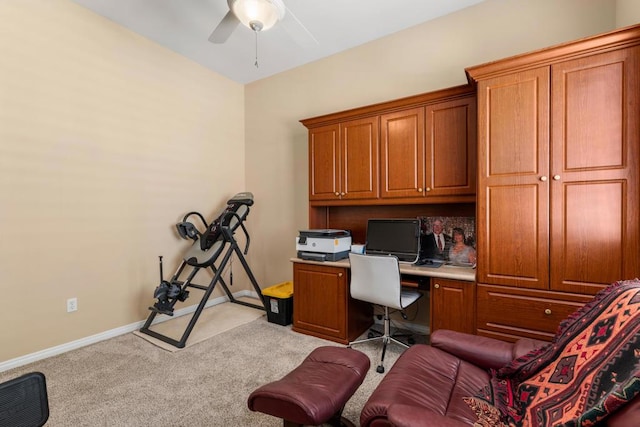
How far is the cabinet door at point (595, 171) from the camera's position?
1766 mm

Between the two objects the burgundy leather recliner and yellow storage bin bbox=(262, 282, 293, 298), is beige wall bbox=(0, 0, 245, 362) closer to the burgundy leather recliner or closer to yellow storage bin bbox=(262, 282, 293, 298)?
A: yellow storage bin bbox=(262, 282, 293, 298)

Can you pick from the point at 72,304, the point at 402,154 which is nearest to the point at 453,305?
the point at 402,154

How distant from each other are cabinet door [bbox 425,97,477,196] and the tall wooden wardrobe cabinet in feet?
0.98

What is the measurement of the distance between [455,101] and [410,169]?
66cm

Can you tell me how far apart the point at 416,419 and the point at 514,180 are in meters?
1.76

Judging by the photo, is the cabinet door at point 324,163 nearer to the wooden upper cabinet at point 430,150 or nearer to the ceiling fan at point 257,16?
the wooden upper cabinet at point 430,150

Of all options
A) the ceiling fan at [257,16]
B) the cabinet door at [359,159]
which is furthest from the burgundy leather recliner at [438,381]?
the ceiling fan at [257,16]

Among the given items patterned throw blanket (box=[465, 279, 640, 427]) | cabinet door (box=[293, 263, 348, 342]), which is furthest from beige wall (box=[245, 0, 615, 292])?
patterned throw blanket (box=[465, 279, 640, 427])

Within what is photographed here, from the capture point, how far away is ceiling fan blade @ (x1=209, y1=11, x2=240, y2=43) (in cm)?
224

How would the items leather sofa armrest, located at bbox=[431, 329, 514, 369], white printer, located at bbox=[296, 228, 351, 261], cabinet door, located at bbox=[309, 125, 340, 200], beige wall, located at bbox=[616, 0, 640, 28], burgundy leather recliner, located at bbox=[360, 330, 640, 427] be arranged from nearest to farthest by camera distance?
burgundy leather recliner, located at bbox=[360, 330, 640, 427] < leather sofa armrest, located at bbox=[431, 329, 514, 369] < beige wall, located at bbox=[616, 0, 640, 28] < white printer, located at bbox=[296, 228, 351, 261] < cabinet door, located at bbox=[309, 125, 340, 200]

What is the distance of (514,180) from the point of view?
81.7 inches

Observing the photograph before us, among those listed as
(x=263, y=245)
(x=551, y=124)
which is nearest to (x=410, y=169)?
(x=551, y=124)

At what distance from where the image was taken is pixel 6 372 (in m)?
2.39

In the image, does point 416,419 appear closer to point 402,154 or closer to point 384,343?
point 384,343
